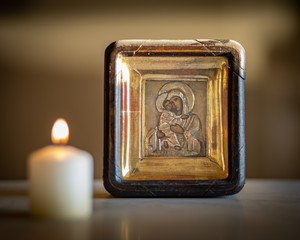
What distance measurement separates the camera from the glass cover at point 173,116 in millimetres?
726

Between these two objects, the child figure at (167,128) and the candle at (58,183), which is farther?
the child figure at (167,128)

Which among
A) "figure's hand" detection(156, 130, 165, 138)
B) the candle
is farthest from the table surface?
"figure's hand" detection(156, 130, 165, 138)

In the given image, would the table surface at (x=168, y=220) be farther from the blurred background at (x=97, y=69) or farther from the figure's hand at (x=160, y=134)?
the blurred background at (x=97, y=69)

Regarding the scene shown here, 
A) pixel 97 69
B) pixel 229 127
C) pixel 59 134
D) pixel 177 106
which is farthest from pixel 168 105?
pixel 97 69

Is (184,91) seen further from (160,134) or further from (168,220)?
(168,220)

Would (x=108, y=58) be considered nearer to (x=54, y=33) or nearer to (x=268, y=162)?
(x=54, y=33)

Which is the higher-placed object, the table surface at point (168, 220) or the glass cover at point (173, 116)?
the glass cover at point (173, 116)

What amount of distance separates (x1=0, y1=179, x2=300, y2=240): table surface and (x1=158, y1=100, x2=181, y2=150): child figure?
115 millimetres

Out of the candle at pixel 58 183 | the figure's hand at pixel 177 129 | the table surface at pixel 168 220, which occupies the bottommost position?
the table surface at pixel 168 220

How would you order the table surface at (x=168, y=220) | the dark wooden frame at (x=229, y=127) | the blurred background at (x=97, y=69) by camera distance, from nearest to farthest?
the table surface at (x=168, y=220)
the dark wooden frame at (x=229, y=127)
the blurred background at (x=97, y=69)

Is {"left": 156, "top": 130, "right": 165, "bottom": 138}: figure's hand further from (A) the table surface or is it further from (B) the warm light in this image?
(B) the warm light

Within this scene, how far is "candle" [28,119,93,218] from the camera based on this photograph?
51cm

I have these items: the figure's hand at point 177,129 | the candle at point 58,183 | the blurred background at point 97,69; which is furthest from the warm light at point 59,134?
the blurred background at point 97,69

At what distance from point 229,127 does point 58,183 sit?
13.8 inches
